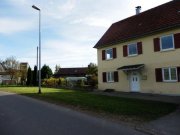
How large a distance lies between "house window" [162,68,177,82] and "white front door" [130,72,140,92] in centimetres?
373

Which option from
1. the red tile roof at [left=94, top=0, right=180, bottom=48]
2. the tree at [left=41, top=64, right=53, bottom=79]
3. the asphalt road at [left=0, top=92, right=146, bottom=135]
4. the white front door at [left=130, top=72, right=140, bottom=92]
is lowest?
the asphalt road at [left=0, top=92, right=146, bottom=135]

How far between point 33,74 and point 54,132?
182ft

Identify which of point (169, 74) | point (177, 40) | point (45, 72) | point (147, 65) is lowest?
point (169, 74)

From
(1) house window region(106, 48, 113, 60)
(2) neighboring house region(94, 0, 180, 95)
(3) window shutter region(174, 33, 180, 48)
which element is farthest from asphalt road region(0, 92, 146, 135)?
(1) house window region(106, 48, 113, 60)

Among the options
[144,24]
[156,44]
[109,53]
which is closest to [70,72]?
[109,53]

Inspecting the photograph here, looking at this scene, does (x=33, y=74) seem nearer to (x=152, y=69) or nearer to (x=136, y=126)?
(x=152, y=69)

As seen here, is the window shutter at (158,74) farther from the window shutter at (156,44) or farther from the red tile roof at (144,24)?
the red tile roof at (144,24)

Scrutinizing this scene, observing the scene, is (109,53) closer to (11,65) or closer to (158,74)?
(158,74)

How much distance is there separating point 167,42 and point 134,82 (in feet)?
19.4

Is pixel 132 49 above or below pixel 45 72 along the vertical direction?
above

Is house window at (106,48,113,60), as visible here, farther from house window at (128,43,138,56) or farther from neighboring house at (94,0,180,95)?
house window at (128,43,138,56)

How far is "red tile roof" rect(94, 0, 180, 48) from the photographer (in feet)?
80.3

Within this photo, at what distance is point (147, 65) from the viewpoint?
25.9m

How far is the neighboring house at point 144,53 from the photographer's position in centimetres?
2341
